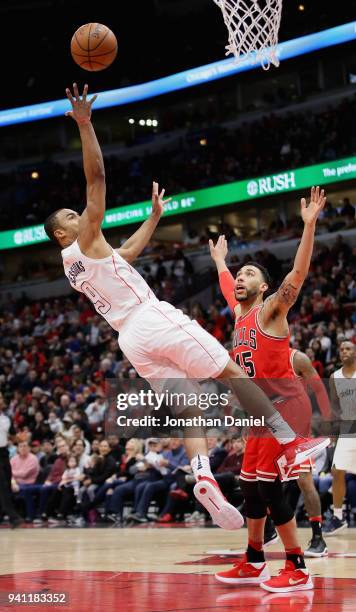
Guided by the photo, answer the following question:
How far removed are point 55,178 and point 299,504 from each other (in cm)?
2144

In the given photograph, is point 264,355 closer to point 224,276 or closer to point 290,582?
point 224,276

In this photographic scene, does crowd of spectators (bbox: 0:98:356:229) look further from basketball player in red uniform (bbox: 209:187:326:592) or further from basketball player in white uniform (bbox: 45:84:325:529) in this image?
basketball player in white uniform (bbox: 45:84:325:529)

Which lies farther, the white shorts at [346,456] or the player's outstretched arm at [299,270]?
the white shorts at [346,456]

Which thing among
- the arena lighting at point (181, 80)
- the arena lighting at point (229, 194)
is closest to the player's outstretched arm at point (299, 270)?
the arena lighting at point (229, 194)

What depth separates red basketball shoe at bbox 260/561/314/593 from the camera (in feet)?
15.6

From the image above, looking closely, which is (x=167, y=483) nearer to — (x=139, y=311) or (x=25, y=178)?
(x=139, y=311)

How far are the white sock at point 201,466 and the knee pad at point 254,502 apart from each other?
745mm

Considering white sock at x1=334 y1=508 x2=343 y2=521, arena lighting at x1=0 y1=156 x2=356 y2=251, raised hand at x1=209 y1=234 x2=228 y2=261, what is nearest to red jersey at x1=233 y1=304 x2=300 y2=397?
raised hand at x1=209 y1=234 x2=228 y2=261

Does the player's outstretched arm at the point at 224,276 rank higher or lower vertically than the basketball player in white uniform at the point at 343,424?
higher

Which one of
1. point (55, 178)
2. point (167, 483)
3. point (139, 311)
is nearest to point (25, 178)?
point (55, 178)

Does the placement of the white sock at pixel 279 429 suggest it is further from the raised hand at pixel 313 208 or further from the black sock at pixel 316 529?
the black sock at pixel 316 529

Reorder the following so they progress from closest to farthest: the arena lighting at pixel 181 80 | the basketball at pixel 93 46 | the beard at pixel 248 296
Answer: the beard at pixel 248 296 → the basketball at pixel 93 46 → the arena lighting at pixel 181 80

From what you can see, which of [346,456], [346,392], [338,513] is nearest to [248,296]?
[346,392]

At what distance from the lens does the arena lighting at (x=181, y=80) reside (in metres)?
23.4
